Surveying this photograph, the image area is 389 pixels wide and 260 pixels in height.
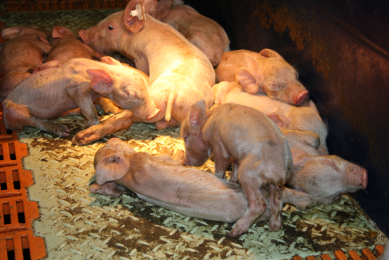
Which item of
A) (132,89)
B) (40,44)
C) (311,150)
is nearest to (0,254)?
(132,89)

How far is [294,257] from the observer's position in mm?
2930

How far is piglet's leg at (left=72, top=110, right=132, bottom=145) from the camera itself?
4.24 meters

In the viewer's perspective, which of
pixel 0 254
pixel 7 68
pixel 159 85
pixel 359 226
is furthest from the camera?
pixel 7 68

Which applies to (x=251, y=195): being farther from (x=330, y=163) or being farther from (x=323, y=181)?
(x=330, y=163)

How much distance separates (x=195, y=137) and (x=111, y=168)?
0.83 m

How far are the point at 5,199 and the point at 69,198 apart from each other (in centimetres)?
54

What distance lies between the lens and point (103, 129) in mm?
4309

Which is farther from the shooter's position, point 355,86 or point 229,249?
point 355,86

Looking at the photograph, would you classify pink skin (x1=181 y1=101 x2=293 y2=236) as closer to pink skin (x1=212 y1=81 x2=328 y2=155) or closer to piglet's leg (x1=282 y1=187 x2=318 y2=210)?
piglet's leg (x1=282 y1=187 x2=318 y2=210)

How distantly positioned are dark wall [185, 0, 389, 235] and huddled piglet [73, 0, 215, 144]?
3.55 feet

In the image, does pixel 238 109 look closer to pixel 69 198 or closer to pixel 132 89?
pixel 132 89

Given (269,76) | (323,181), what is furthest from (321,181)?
(269,76)

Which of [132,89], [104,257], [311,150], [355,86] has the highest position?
[355,86]

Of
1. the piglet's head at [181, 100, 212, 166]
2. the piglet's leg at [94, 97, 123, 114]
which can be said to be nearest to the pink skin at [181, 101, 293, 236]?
the piglet's head at [181, 100, 212, 166]
